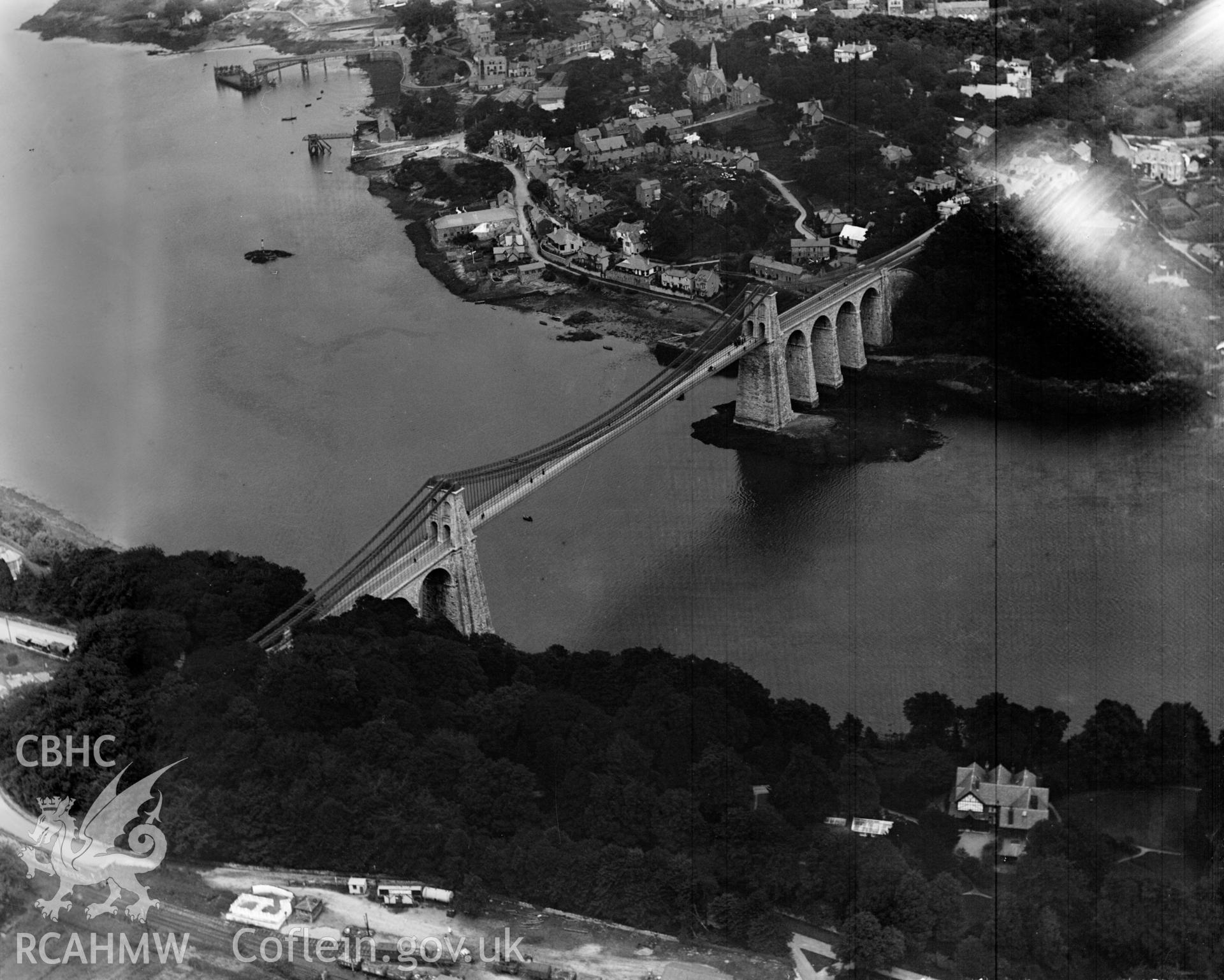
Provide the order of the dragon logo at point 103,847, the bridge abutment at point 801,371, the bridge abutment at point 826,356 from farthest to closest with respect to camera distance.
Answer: the bridge abutment at point 826,356
the bridge abutment at point 801,371
the dragon logo at point 103,847

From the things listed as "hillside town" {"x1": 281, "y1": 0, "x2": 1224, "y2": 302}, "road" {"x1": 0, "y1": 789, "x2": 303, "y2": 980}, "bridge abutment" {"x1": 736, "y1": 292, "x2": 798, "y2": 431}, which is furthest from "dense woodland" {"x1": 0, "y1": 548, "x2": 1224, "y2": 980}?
"hillside town" {"x1": 281, "y1": 0, "x2": 1224, "y2": 302}

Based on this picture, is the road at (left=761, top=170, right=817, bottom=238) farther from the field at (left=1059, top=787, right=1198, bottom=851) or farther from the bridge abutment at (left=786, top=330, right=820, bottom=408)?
the field at (left=1059, top=787, right=1198, bottom=851)

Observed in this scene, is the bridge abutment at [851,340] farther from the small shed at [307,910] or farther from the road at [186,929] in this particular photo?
the road at [186,929]

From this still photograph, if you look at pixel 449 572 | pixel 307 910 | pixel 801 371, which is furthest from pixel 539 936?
pixel 801 371

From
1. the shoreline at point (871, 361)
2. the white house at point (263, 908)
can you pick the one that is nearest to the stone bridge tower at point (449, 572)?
the shoreline at point (871, 361)

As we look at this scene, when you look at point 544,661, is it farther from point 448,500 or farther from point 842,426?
point 842,426

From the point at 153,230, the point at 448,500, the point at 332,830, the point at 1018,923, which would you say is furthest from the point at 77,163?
the point at 1018,923
